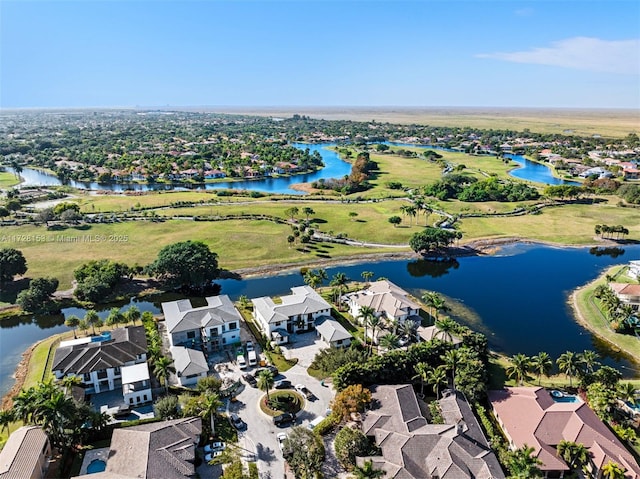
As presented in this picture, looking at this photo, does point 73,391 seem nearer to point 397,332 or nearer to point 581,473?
point 397,332

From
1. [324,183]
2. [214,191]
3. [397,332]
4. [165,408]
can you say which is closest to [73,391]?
[165,408]

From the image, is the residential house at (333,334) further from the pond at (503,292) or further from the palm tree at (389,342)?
the pond at (503,292)

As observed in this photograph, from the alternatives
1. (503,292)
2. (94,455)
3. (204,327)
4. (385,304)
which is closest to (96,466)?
(94,455)

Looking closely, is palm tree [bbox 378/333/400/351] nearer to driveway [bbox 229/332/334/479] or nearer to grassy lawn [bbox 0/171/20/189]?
driveway [bbox 229/332/334/479]

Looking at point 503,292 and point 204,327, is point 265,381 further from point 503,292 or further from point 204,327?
point 503,292

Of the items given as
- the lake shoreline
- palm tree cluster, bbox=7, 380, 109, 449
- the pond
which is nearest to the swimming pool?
palm tree cluster, bbox=7, 380, 109, 449

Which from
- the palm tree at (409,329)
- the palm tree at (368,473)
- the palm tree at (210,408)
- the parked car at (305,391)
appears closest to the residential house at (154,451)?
the palm tree at (210,408)
